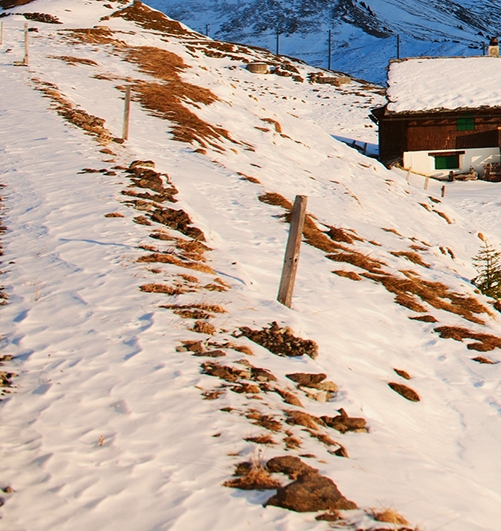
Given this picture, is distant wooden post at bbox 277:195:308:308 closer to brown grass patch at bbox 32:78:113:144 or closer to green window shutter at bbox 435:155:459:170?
brown grass patch at bbox 32:78:113:144

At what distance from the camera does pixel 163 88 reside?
2988 cm

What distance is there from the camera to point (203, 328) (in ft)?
25.5

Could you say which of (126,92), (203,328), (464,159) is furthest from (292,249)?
(464,159)

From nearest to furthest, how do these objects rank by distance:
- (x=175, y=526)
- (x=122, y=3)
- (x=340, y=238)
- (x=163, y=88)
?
(x=175, y=526), (x=340, y=238), (x=163, y=88), (x=122, y=3)

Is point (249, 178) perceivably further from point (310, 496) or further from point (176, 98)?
point (310, 496)

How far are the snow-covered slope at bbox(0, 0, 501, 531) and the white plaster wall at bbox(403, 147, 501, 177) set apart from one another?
19.1 meters

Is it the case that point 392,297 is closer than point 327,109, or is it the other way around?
point 392,297

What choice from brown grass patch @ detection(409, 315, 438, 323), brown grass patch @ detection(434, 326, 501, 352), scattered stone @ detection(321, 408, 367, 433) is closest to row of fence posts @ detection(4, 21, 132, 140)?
brown grass patch @ detection(409, 315, 438, 323)

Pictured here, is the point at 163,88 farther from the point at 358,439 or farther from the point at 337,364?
the point at 358,439

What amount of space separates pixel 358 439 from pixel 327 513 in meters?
1.66

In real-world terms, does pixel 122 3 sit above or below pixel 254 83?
above

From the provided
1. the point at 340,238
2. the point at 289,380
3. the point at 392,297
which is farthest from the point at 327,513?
the point at 340,238

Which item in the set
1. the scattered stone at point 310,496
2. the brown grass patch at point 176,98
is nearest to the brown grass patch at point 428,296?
the scattered stone at point 310,496

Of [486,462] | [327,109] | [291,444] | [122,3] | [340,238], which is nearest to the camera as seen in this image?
[291,444]
